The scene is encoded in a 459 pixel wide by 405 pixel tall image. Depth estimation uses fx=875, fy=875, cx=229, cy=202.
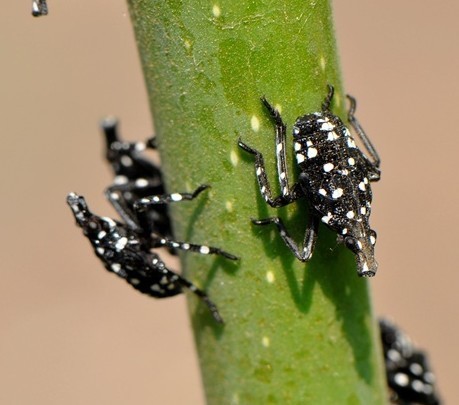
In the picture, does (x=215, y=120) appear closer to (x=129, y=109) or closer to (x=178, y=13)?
(x=178, y=13)

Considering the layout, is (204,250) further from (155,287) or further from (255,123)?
(155,287)

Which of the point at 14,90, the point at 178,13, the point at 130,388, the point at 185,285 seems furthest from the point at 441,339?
the point at 178,13

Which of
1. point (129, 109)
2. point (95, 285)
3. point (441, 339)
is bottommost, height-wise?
point (441, 339)

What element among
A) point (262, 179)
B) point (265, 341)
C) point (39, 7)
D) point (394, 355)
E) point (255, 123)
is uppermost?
point (39, 7)

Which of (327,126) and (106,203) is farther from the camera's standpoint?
(106,203)

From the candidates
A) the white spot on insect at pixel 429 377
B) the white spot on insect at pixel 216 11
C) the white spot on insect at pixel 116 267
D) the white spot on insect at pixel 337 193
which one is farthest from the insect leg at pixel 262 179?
the white spot on insect at pixel 429 377

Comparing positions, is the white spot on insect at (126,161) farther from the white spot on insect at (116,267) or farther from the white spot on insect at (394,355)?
the white spot on insect at (394,355)

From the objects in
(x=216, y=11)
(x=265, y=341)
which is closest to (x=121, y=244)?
(x=265, y=341)
